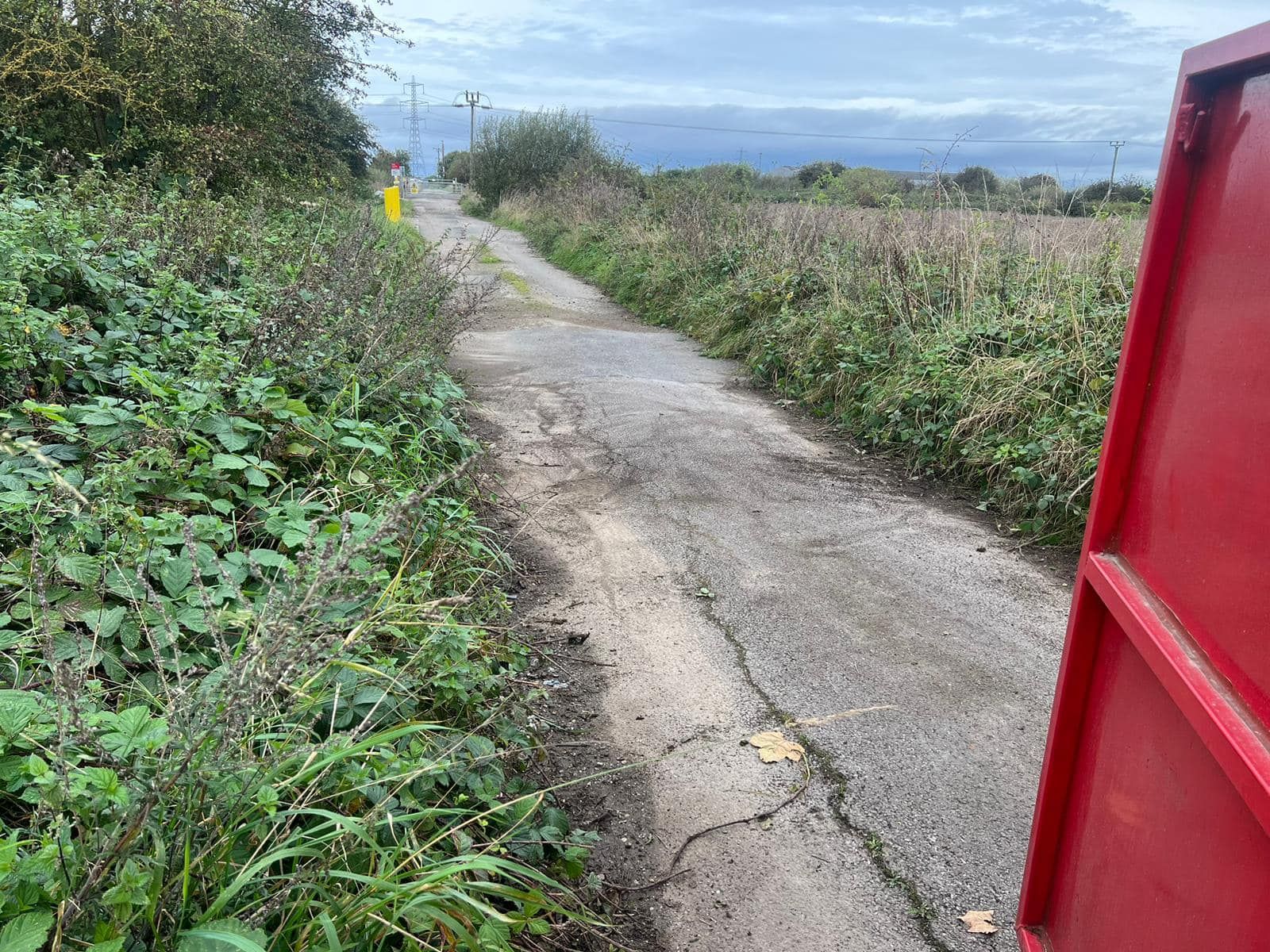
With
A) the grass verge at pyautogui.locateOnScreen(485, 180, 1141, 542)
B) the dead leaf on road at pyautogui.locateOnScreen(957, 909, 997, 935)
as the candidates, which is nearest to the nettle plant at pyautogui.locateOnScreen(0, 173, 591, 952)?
the dead leaf on road at pyautogui.locateOnScreen(957, 909, 997, 935)

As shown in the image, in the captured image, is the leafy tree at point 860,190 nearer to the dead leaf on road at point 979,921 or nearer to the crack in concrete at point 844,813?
the crack in concrete at point 844,813

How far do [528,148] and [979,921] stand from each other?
33.5 meters

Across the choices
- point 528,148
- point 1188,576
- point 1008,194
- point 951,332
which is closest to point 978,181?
point 1008,194

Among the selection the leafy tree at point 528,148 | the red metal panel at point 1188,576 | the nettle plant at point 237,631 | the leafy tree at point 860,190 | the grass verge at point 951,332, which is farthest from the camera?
the leafy tree at point 528,148

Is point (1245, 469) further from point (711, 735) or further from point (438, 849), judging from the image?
point (711, 735)

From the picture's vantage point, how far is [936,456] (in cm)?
646

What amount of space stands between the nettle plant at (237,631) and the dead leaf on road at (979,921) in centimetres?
108

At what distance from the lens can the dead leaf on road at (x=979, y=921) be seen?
2.44 meters

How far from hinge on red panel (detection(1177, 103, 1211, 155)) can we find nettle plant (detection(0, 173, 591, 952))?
1.43 meters

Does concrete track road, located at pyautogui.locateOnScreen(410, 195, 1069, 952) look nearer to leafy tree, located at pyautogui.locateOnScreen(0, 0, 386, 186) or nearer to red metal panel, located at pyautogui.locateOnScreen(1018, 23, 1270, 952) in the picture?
red metal panel, located at pyautogui.locateOnScreen(1018, 23, 1270, 952)

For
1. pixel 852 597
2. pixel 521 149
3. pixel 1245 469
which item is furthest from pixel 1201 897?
pixel 521 149

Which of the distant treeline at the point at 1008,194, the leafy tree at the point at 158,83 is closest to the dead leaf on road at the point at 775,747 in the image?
the distant treeline at the point at 1008,194

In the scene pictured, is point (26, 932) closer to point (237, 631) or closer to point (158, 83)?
point (237, 631)

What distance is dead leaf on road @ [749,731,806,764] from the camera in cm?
318
